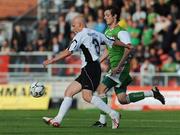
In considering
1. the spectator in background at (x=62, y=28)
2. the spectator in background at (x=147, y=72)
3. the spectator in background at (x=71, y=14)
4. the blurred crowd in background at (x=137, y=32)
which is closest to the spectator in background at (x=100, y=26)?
the blurred crowd in background at (x=137, y=32)

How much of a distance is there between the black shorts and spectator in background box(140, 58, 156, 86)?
11471 mm

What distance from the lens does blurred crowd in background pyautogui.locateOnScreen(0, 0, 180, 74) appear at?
28672 millimetres

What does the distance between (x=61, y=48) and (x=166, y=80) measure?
16.7 ft

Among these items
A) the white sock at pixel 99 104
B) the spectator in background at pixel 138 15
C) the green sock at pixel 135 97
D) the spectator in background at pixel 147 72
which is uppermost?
the spectator in background at pixel 138 15

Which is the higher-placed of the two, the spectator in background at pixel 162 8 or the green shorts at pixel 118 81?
the spectator in background at pixel 162 8

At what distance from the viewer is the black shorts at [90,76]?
53.0 ft

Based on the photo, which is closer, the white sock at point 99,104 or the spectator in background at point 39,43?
the white sock at point 99,104

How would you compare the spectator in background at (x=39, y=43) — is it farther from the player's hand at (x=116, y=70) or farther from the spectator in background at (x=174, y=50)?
the player's hand at (x=116, y=70)

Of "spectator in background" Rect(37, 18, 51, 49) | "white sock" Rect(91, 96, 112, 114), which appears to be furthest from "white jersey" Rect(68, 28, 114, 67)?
"spectator in background" Rect(37, 18, 51, 49)

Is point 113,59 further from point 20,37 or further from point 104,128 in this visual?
point 20,37

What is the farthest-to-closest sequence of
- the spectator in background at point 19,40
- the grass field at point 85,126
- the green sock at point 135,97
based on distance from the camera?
1. the spectator in background at point 19,40
2. the green sock at point 135,97
3. the grass field at point 85,126

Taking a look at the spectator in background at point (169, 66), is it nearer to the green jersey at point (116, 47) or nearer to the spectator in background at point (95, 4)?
the spectator in background at point (95, 4)

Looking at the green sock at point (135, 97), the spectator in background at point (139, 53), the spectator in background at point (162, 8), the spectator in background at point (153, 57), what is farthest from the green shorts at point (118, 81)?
the spectator in background at point (162, 8)

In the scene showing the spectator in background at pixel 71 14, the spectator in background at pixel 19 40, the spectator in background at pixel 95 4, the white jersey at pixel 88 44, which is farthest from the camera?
the spectator in background at pixel 71 14
